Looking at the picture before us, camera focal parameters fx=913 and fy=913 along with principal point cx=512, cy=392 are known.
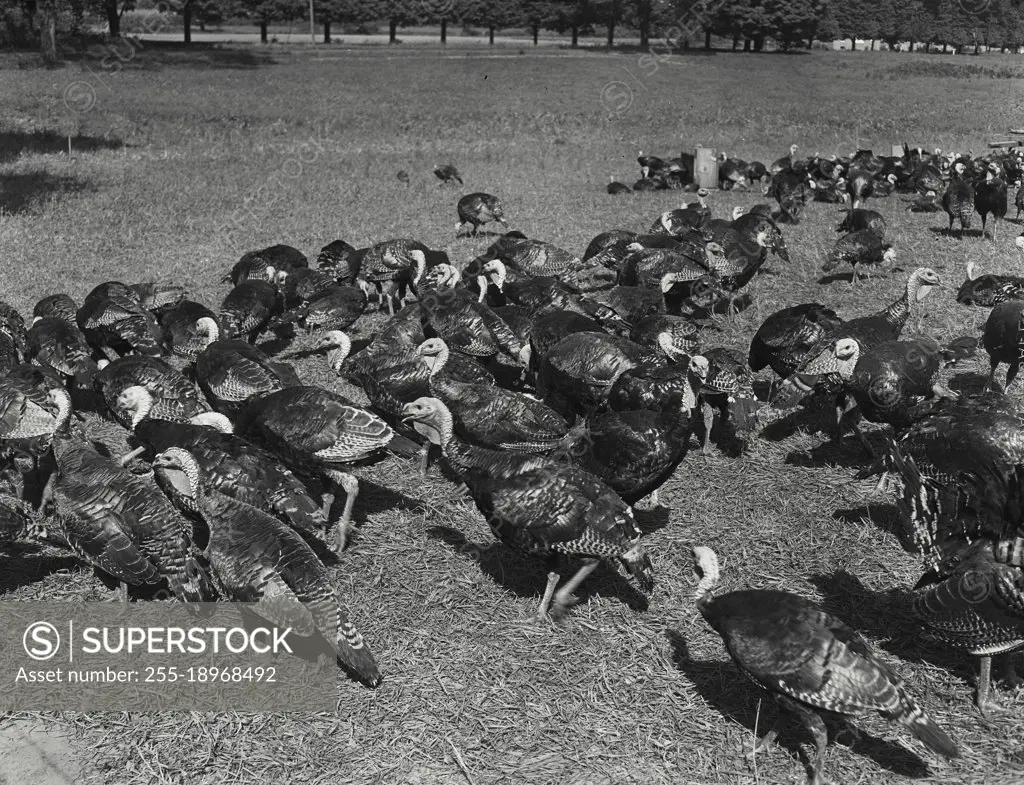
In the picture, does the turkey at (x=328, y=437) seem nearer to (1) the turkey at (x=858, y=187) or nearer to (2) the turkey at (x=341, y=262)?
(2) the turkey at (x=341, y=262)

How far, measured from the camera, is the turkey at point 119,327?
38.1ft

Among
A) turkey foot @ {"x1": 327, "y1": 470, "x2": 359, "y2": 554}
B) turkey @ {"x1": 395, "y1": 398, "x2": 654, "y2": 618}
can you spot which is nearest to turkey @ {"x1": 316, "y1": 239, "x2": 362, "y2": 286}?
turkey foot @ {"x1": 327, "y1": 470, "x2": 359, "y2": 554}

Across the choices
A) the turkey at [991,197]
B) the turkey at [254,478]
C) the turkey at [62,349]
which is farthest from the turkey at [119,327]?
the turkey at [991,197]

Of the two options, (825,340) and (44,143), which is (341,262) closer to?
(825,340)

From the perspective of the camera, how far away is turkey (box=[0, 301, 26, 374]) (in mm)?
10773

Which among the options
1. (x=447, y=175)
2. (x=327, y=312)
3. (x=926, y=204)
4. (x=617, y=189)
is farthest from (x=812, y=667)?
(x=447, y=175)

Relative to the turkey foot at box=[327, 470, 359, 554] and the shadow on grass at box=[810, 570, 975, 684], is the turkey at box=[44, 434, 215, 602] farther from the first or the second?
the shadow on grass at box=[810, 570, 975, 684]

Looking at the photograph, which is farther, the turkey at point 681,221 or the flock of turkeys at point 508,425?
the turkey at point 681,221

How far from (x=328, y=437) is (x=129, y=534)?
1915 mm

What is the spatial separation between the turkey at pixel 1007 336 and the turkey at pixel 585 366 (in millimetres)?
4271

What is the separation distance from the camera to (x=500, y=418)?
9.16m

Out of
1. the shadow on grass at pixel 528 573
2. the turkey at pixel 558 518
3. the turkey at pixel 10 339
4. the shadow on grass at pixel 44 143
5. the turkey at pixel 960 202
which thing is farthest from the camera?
the shadow on grass at pixel 44 143

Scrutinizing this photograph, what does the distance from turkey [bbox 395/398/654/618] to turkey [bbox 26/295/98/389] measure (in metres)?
5.51

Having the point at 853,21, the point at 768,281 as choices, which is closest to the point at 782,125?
the point at 768,281
